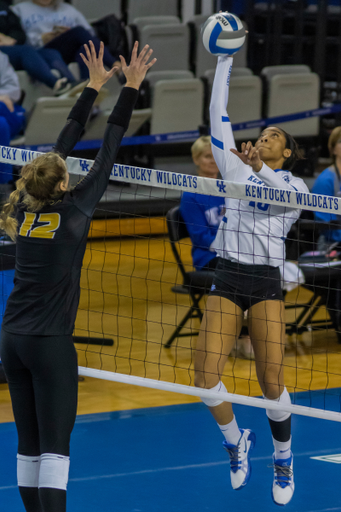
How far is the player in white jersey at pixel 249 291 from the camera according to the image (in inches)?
145

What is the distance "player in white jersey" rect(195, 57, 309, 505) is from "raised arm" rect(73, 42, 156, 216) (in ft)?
2.07

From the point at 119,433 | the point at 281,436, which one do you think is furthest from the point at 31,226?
the point at 119,433

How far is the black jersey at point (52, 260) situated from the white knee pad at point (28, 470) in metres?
0.54

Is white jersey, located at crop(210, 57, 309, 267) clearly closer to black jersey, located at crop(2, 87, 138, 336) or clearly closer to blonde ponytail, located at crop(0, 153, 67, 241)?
black jersey, located at crop(2, 87, 138, 336)

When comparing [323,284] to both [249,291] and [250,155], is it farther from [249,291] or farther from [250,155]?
[250,155]

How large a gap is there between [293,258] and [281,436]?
120 inches

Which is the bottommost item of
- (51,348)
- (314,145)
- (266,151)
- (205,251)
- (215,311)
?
(314,145)

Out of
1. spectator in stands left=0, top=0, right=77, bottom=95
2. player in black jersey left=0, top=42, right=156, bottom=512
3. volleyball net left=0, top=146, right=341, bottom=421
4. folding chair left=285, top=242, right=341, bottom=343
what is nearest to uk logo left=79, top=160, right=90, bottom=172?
volleyball net left=0, top=146, right=341, bottom=421

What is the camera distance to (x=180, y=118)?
32.7 ft

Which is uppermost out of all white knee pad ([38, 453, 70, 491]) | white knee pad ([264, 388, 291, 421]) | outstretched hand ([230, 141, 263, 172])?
outstretched hand ([230, 141, 263, 172])

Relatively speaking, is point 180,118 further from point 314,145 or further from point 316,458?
point 316,458

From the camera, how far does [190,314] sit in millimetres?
5738

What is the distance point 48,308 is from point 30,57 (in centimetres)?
712

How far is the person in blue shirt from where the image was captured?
18.0ft
